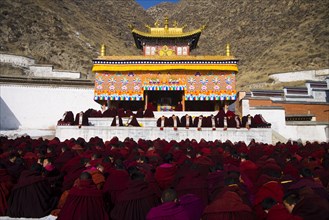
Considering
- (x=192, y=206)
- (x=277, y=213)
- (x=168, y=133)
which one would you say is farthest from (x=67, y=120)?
(x=277, y=213)

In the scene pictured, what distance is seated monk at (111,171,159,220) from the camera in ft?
13.1

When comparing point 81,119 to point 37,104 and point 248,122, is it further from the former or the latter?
point 37,104

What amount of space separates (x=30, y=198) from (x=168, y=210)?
8.17 ft

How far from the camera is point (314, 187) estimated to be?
4.29m

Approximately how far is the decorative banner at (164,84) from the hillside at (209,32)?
18.4 meters

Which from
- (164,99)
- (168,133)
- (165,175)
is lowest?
(165,175)

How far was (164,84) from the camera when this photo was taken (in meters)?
18.3

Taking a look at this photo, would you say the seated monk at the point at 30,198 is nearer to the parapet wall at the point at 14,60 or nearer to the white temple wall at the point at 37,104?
the white temple wall at the point at 37,104

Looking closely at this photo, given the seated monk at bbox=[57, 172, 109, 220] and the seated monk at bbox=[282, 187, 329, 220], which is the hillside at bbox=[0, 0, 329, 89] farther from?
the seated monk at bbox=[57, 172, 109, 220]

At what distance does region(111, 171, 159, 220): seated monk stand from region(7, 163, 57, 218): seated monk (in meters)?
1.31

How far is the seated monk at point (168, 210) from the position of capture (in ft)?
10.7

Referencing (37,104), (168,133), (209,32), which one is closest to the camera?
(168,133)

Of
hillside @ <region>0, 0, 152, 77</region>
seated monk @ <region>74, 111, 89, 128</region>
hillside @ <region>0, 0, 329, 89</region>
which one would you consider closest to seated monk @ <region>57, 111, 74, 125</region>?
seated monk @ <region>74, 111, 89, 128</region>

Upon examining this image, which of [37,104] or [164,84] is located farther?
[37,104]
